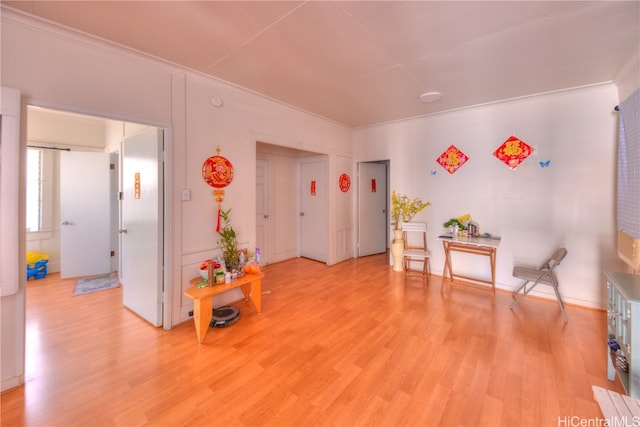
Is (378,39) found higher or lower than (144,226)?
higher

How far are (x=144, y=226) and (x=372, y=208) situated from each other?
4.23 m

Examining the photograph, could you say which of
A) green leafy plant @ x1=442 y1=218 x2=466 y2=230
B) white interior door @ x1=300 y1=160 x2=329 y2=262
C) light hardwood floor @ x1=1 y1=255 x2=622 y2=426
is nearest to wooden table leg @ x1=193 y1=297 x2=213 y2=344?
light hardwood floor @ x1=1 y1=255 x2=622 y2=426

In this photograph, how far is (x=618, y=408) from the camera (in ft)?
3.97

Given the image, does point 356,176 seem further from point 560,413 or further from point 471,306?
point 560,413

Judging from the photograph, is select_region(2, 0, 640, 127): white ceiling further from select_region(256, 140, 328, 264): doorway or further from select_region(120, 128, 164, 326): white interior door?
select_region(256, 140, 328, 264): doorway

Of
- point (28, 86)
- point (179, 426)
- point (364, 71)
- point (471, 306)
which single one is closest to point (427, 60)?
point (364, 71)

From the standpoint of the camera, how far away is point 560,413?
156 cm

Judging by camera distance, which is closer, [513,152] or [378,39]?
[378,39]

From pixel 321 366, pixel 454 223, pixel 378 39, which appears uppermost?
pixel 378 39

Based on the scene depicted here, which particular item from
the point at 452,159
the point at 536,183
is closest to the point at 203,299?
the point at 452,159

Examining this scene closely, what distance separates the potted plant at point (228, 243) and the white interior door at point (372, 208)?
304 cm

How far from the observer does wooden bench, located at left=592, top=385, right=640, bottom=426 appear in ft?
3.73

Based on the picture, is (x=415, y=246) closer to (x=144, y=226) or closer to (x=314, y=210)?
(x=314, y=210)

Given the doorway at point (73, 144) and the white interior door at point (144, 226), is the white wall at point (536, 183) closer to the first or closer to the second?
the white interior door at point (144, 226)
